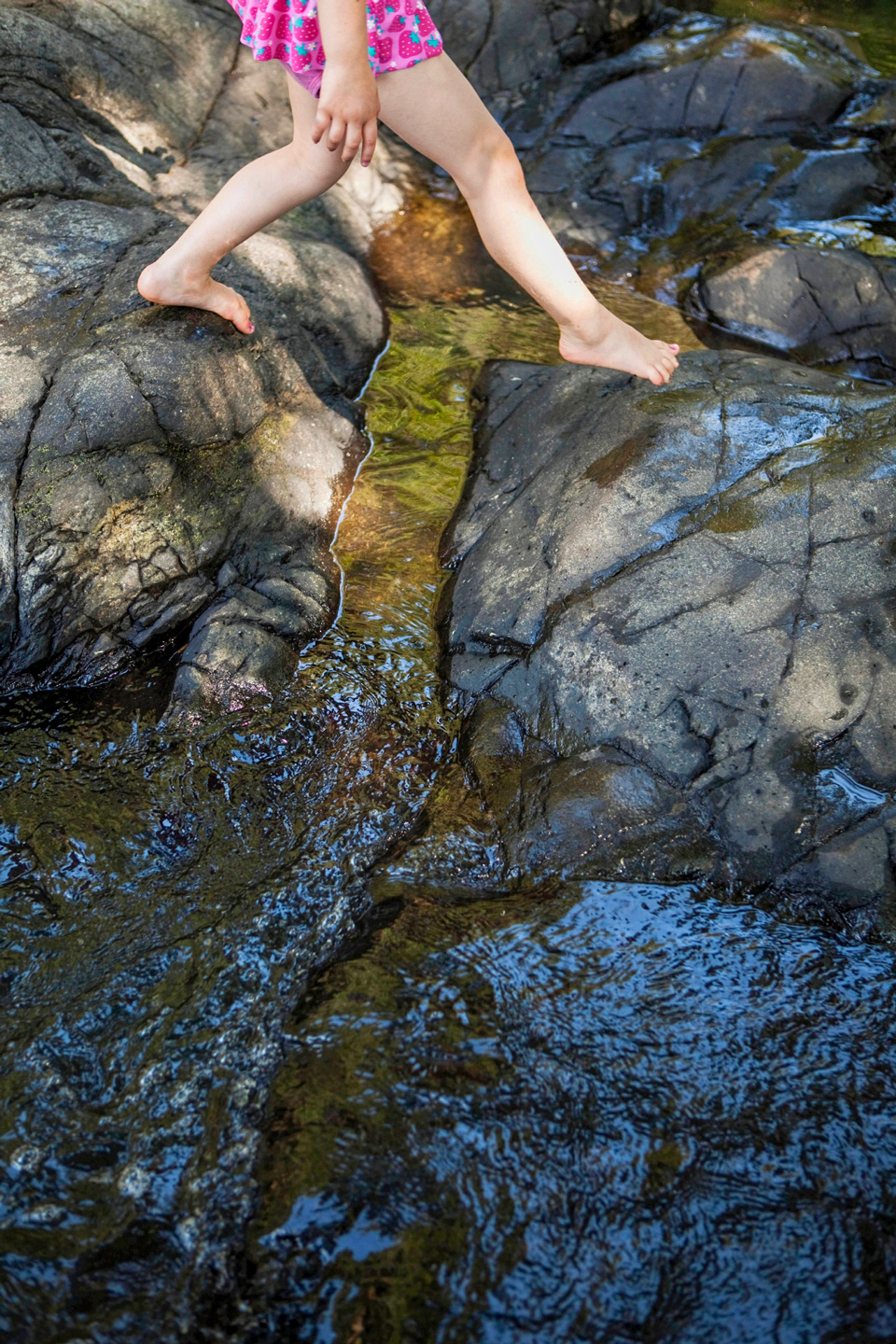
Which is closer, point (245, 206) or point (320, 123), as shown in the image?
point (320, 123)

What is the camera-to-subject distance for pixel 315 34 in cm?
271

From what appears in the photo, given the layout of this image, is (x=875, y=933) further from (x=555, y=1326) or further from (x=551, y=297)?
(x=551, y=297)

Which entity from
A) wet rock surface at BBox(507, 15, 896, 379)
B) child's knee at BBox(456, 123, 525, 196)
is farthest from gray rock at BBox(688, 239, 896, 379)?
child's knee at BBox(456, 123, 525, 196)

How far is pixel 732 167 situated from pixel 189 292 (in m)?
3.21

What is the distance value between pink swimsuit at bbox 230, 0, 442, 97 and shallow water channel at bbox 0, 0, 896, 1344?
183 cm

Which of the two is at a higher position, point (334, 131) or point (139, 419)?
point (334, 131)

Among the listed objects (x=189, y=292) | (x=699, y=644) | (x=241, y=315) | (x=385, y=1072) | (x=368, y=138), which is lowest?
(x=385, y=1072)

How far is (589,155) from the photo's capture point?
5230 millimetres

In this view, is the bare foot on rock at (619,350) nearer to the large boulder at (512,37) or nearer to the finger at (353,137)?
the finger at (353,137)

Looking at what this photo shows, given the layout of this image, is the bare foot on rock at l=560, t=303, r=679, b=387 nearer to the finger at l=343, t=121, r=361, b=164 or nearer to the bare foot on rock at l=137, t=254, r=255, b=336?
→ the finger at l=343, t=121, r=361, b=164

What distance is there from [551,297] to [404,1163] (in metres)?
2.41

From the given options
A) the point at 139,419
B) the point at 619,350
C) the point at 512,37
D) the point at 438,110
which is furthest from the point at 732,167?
the point at 139,419

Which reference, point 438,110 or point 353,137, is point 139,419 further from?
point 438,110

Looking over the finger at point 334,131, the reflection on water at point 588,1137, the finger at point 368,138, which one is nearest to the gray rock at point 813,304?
the finger at point 368,138
